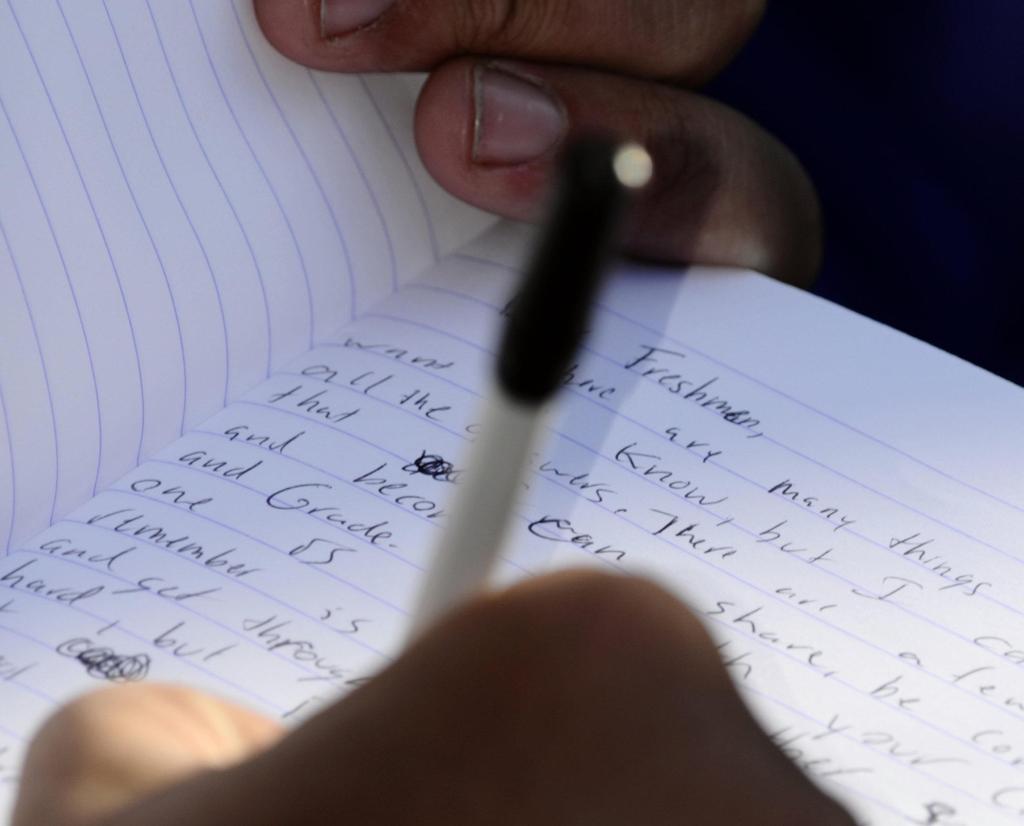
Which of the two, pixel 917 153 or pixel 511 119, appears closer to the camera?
pixel 511 119

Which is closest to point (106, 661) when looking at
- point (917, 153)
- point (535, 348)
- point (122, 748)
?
point (122, 748)

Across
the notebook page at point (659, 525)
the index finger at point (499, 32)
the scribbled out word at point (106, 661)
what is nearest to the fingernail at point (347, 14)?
the index finger at point (499, 32)

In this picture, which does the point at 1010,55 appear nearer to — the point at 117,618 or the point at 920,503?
the point at 920,503

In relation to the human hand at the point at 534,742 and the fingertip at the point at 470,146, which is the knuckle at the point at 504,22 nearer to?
the fingertip at the point at 470,146

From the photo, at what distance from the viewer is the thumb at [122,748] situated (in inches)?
11.0

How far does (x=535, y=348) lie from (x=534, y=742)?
0.07 meters

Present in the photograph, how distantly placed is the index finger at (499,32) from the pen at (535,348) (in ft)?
1.04

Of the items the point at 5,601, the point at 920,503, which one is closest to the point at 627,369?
the point at 920,503

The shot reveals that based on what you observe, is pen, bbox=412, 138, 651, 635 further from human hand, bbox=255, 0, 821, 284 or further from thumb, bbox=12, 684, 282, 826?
human hand, bbox=255, 0, 821, 284

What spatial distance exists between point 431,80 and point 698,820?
0.37 metres

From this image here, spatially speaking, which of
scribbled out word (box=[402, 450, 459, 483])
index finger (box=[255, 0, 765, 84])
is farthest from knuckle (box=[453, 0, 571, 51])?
scribbled out word (box=[402, 450, 459, 483])

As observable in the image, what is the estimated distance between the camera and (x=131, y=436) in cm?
48

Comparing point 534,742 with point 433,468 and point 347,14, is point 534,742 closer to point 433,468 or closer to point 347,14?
point 433,468

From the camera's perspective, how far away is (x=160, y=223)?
1.62 feet
